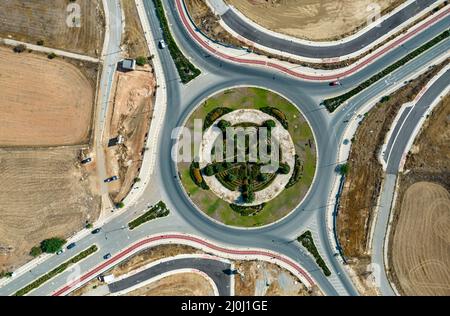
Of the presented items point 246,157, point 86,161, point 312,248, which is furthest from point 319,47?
point 86,161

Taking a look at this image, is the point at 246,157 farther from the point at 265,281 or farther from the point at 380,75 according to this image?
the point at 380,75

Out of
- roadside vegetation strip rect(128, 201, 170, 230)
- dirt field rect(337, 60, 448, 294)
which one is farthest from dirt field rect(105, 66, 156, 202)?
dirt field rect(337, 60, 448, 294)

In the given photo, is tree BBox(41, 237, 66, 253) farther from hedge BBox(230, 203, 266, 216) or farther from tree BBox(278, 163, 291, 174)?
tree BBox(278, 163, 291, 174)

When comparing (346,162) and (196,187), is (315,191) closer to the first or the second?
(346,162)

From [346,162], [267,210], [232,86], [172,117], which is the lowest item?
[267,210]

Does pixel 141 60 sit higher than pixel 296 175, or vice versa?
pixel 141 60
